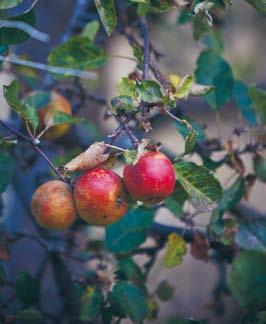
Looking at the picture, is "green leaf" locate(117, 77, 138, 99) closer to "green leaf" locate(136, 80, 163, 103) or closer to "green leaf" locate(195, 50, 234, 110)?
"green leaf" locate(136, 80, 163, 103)

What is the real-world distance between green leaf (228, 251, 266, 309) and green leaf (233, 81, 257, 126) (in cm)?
A: 63

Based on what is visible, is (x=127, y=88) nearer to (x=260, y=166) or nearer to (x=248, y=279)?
(x=248, y=279)

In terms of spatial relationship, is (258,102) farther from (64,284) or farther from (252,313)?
(64,284)

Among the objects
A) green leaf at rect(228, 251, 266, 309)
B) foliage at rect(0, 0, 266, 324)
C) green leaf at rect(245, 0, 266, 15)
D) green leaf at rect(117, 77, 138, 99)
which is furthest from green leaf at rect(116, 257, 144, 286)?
green leaf at rect(245, 0, 266, 15)

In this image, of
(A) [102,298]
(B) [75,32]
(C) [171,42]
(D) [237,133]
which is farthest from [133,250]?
(C) [171,42]

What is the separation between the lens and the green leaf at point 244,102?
1.70 metres

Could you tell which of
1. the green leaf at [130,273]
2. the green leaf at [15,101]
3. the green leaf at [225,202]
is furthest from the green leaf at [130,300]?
the green leaf at [15,101]

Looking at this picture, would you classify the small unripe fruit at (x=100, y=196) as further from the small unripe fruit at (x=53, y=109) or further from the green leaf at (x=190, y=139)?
the small unripe fruit at (x=53, y=109)

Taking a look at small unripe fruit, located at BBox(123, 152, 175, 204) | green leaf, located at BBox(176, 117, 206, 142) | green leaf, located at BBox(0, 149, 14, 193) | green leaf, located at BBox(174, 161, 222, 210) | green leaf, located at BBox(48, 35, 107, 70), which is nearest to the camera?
small unripe fruit, located at BBox(123, 152, 175, 204)

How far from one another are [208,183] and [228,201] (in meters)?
0.32

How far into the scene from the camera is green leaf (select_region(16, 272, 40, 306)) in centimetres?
148

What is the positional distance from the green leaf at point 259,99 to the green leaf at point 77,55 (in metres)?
0.36

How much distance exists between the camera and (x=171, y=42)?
278 cm

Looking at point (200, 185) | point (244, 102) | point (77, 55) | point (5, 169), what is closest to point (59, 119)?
point (5, 169)
